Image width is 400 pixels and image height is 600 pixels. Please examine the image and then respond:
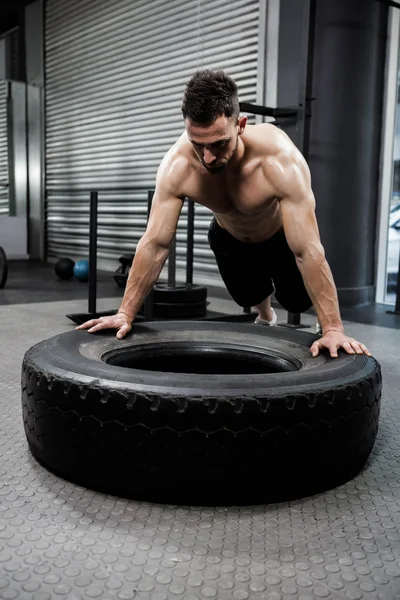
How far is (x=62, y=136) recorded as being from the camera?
7457mm

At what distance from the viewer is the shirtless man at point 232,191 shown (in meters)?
1.41

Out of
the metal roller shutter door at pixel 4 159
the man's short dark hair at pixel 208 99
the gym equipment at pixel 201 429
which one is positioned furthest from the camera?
the metal roller shutter door at pixel 4 159

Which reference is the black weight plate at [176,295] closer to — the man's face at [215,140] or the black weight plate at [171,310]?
the black weight plate at [171,310]

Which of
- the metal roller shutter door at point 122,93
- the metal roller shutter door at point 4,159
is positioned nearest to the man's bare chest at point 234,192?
the metal roller shutter door at point 122,93

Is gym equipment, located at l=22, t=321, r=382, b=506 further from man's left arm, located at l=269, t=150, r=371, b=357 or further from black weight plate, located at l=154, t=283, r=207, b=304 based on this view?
black weight plate, located at l=154, t=283, r=207, b=304

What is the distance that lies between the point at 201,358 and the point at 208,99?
745 millimetres

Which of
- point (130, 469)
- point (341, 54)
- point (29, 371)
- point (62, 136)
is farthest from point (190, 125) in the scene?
point (62, 136)

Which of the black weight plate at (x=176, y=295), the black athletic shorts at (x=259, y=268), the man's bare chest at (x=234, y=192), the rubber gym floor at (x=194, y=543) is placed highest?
the man's bare chest at (x=234, y=192)

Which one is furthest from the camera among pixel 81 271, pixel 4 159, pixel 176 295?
pixel 4 159

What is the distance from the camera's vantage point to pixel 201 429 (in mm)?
1119

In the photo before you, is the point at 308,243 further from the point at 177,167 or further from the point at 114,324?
the point at 114,324

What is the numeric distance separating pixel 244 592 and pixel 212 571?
0.23 ft

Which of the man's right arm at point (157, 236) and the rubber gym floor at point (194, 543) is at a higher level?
the man's right arm at point (157, 236)

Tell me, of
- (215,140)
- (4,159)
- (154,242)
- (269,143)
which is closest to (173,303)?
(154,242)
